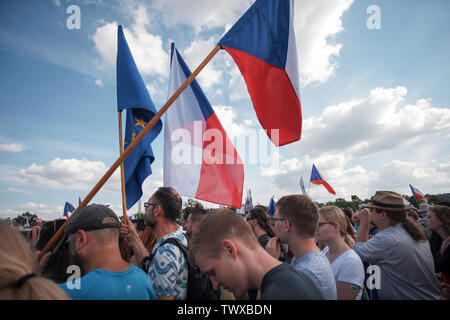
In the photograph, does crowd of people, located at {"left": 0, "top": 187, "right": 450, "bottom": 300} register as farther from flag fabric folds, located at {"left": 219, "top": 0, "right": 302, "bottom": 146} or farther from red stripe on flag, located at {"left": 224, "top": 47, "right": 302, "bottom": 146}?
flag fabric folds, located at {"left": 219, "top": 0, "right": 302, "bottom": 146}

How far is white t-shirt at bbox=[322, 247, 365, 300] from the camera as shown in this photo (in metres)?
2.73

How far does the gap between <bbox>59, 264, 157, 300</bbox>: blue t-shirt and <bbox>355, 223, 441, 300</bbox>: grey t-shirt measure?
2.64 metres

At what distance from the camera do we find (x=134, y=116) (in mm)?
4043

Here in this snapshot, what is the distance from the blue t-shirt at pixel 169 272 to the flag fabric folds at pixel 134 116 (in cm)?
162

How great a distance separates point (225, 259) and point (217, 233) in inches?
6.9

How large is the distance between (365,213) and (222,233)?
286 cm

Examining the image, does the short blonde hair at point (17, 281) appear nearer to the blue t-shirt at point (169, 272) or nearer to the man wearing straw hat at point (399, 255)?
the blue t-shirt at point (169, 272)

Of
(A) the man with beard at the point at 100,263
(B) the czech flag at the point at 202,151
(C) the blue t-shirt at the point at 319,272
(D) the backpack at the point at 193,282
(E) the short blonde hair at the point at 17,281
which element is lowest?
(D) the backpack at the point at 193,282

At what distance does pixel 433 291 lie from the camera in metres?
2.85

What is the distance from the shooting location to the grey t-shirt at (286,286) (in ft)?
4.47

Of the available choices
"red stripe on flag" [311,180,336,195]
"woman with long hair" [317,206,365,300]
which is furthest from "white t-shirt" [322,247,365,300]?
"red stripe on flag" [311,180,336,195]

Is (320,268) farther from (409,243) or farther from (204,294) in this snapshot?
(409,243)

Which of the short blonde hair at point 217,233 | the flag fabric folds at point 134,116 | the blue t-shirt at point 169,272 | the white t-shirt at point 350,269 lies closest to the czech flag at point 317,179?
the white t-shirt at point 350,269
